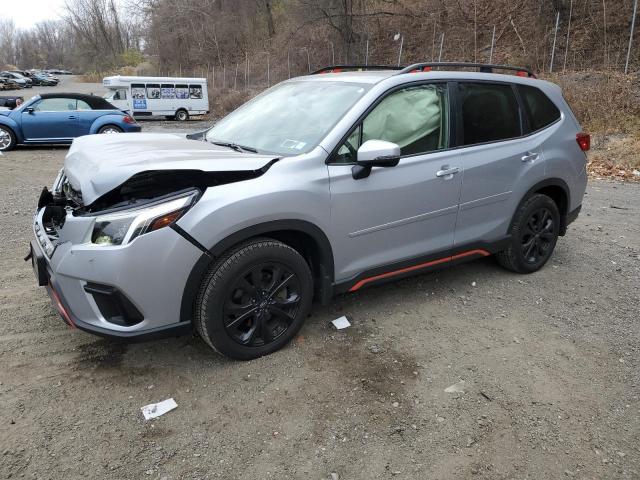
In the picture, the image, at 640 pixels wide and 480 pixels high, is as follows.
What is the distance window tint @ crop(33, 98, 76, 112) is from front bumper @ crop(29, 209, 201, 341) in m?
11.6

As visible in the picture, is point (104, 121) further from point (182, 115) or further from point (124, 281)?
point (182, 115)

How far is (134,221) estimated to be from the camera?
2619 millimetres

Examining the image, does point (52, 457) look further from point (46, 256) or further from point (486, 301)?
point (486, 301)

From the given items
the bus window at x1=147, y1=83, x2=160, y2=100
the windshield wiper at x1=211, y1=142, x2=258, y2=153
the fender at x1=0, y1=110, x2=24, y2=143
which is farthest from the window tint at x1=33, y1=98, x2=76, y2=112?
the bus window at x1=147, y1=83, x2=160, y2=100

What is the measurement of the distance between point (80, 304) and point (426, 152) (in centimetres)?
244

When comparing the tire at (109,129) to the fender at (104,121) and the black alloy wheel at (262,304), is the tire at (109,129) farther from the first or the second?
the black alloy wheel at (262,304)

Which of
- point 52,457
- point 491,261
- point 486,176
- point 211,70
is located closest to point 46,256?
point 52,457

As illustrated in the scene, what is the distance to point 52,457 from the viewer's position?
2.37m

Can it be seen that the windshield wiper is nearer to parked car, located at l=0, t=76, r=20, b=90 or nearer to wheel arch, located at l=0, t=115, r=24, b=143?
wheel arch, located at l=0, t=115, r=24, b=143

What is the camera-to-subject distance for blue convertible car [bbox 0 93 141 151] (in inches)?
491

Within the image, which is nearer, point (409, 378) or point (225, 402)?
point (225, 402)

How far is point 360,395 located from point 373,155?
142cm

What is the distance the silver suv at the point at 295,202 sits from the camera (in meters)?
2.69

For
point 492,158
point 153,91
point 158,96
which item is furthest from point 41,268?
point 158,96
